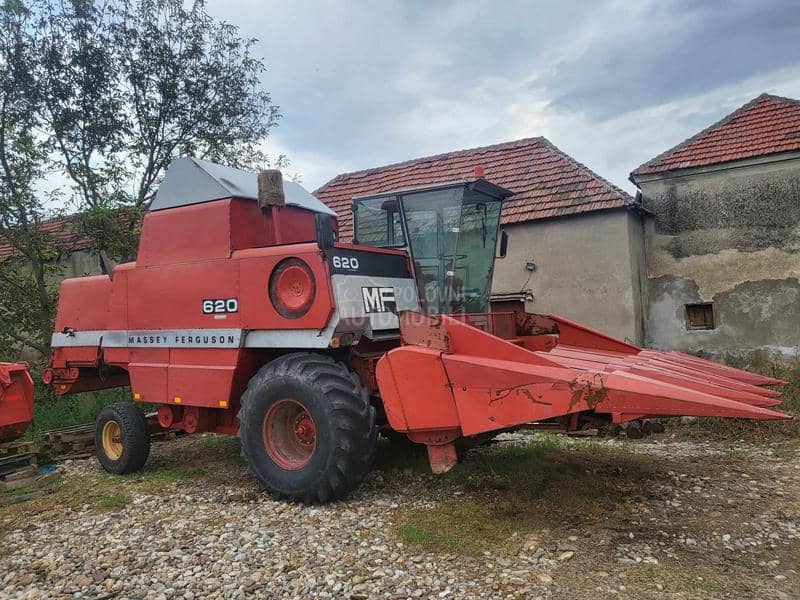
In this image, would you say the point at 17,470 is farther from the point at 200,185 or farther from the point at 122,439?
the point at 200,185

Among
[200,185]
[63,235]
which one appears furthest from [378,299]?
[63,235]

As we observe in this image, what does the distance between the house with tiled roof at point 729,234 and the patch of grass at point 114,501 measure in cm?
846

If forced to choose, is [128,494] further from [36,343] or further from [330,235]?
[36,343]

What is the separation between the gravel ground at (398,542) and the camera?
3117mm

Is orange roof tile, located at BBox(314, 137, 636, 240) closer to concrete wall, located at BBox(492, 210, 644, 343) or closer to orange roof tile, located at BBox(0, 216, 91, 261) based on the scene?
concrete wall, located at BBox(492, 210, 644, 343)

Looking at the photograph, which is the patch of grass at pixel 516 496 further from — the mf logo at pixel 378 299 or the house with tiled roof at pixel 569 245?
the house with tiled roof at pixel 569 245

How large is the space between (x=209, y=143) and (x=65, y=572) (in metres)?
8.06

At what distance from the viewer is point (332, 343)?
4500 mm

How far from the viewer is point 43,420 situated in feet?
27.1

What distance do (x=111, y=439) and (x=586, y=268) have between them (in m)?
7.41

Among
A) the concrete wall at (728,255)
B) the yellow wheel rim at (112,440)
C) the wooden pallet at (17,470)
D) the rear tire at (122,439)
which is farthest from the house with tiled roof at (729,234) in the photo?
the wooden pallet at (17,470)

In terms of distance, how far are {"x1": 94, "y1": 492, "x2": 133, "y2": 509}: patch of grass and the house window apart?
8.74m

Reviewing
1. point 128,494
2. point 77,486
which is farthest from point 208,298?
point 77,486

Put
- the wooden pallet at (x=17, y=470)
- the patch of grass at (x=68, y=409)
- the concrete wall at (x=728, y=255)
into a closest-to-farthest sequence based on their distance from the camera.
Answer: the wooden pallet at (x=17, y=470), the patch of grass at (x=68, y=409), the concrete wall at (x=728, y=255)
